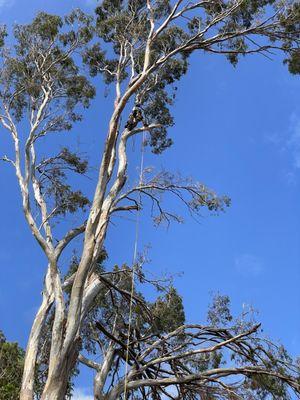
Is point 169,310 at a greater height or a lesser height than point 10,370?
greater

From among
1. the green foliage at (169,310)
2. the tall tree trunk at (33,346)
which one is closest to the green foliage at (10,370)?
the green foliage at (169,310)

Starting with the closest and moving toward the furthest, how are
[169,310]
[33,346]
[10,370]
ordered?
[33,346], [169,310], [10,370]

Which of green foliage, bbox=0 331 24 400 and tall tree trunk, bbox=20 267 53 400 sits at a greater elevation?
green foliage, bbox=0 331 24 400

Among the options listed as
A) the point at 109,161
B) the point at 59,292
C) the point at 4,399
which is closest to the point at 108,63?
the point at 109,161

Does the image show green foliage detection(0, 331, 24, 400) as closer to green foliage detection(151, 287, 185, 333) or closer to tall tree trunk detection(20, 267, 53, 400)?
green foliage detection(151, 287, 185, 333)

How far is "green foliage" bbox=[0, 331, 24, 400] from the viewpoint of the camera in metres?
12.7

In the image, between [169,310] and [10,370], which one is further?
[10,370]

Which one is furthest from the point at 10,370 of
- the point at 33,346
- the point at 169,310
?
the point at 33,346

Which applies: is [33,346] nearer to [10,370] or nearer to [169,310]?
[169,310]

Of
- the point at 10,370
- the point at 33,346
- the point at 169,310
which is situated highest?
the point at 169,310

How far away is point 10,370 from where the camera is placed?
48.4 ft

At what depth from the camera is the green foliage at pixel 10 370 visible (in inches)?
499

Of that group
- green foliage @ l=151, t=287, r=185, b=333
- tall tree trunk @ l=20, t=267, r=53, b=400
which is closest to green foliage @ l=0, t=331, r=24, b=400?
green foliage @ l=151, t=287, r=185, b=333

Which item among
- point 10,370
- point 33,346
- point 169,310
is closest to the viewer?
point 33,346
